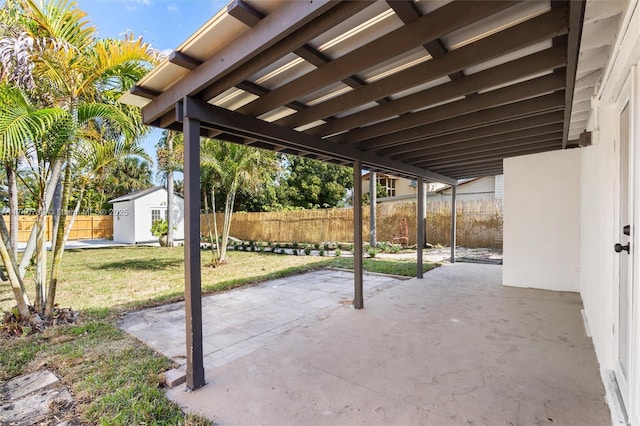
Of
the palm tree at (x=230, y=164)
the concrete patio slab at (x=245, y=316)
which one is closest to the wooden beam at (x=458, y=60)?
the concrete patio slab at (x=245, y=316)

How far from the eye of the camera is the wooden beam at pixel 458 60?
1.92m

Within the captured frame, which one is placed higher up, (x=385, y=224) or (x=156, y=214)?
(x=156, y=214)

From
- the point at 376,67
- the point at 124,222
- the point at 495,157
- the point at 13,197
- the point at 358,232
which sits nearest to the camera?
the point at 376,67

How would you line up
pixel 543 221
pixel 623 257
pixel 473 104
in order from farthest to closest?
pixel 543 221 → pixel 473 104 → pixel 623 257

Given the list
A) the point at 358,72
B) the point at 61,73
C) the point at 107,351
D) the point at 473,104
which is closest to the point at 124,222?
the point at 61,73

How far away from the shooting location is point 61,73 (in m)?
3.94

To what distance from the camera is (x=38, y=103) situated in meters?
4.28

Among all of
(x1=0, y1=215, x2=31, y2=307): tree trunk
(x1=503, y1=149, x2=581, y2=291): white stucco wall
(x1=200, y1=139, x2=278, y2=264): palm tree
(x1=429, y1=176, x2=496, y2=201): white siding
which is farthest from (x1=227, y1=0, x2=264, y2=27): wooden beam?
(x1=429, y1=176, x2=496, y2=201): white siding

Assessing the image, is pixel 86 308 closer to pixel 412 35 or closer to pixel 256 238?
pixel 412 35

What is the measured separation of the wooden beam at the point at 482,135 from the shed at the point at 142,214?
580 inches

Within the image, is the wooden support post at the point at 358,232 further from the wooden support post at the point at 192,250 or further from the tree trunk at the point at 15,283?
the tree trunk at the point at 15,283

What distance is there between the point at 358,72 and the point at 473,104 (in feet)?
4.77

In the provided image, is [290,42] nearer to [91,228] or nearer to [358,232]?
[358,232]

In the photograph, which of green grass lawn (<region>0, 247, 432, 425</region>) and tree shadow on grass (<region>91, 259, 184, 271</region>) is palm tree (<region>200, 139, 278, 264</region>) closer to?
tree shadow on grass (<region>91, 259, 184, 271</region>)
